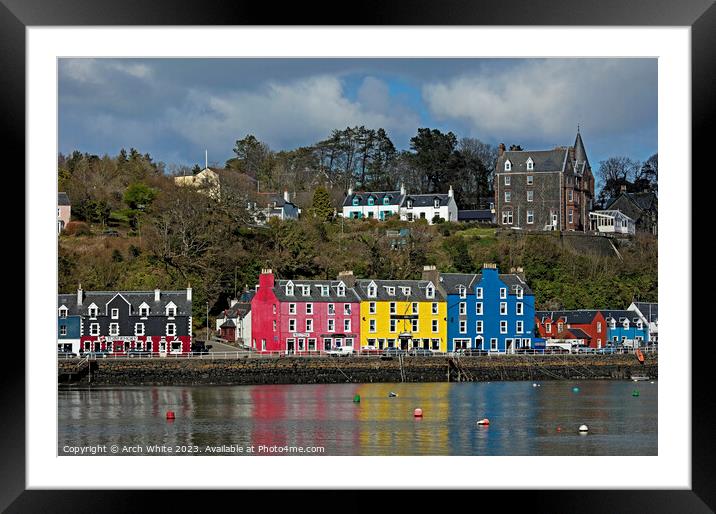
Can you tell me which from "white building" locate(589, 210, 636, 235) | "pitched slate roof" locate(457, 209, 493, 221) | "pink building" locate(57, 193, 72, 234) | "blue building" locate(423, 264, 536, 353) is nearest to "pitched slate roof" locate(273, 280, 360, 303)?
"blue building" locate(423, 264, 536, 353)

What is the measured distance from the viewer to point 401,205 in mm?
37656

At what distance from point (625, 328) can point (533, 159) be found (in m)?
9.79

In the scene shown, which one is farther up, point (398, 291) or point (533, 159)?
point (533, 159)

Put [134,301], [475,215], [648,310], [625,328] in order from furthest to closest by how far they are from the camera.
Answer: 1. [475,215]
2. [648,310]
3. [625,328]
4. [134,301]

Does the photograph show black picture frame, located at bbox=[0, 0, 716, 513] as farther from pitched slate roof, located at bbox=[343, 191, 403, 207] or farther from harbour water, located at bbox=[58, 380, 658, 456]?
pitched slate roof, located at bbox=[343, 191, 403, 207]

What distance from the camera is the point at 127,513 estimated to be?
567cm

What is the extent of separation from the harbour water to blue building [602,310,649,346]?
628 cm

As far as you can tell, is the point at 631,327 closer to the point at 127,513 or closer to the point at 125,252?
the point at 125,252

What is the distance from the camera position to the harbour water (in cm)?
1221
